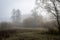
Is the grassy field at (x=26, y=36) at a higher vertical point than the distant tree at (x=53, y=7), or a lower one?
lower

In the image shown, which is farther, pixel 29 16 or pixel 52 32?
pixel 29 16

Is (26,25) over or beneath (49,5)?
beneath

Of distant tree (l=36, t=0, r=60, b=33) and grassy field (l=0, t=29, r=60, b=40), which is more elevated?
distant tree (l=36, t=0, r=60, b=33)

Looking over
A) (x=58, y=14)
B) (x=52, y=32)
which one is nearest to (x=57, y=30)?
(x=52, y=32)

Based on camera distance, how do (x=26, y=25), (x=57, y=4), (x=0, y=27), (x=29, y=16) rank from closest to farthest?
(x=57, y=4), (x=0, y=27), (x=26, y=25), (x=29, y=16)

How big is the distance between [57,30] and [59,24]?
3.00 feet

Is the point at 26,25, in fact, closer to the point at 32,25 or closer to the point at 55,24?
the point at 32,25

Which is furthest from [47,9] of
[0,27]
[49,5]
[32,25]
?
[0,27]

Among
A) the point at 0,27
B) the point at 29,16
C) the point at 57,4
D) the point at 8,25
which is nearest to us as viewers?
the point at 57,4

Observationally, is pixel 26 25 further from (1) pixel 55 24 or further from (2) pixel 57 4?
(2) pixel 57 4

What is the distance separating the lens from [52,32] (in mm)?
14492

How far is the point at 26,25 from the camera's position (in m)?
19.2

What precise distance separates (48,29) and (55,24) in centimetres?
127

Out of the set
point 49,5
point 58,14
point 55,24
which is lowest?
point 55,24
